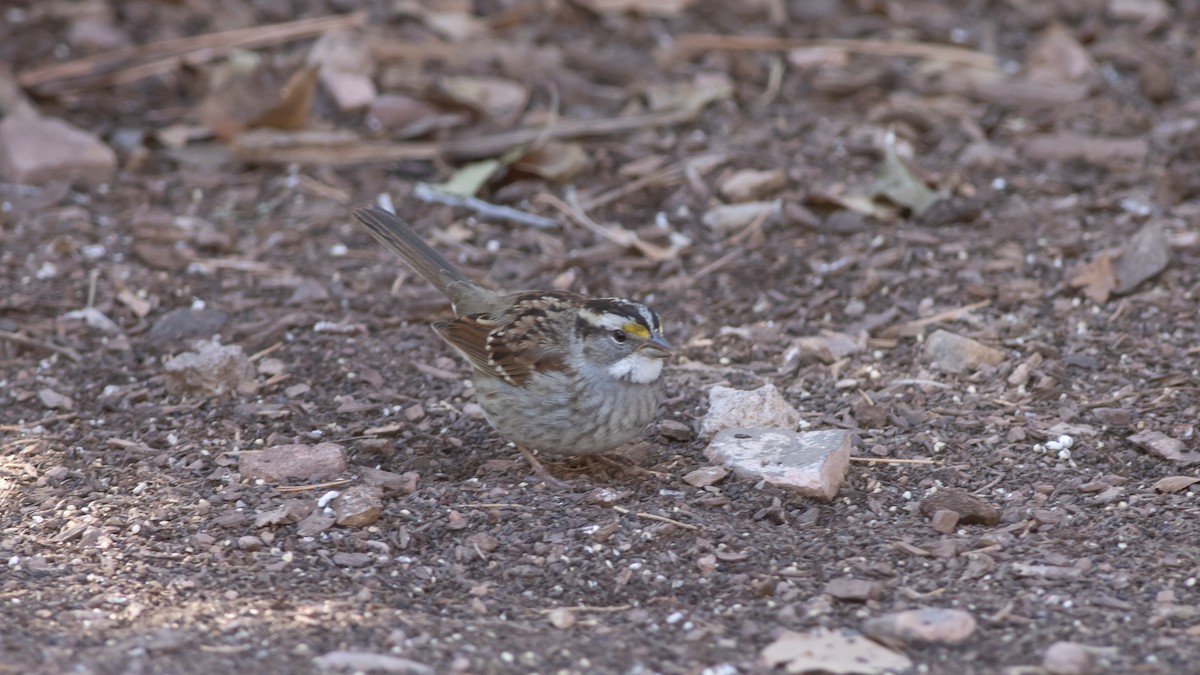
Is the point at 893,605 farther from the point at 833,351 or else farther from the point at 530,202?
the point at 530,202

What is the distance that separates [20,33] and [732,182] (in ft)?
14.2

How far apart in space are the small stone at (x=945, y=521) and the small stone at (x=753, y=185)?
2787 mm

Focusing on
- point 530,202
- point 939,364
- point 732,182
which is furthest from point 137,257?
point 939,364

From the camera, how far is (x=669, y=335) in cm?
603

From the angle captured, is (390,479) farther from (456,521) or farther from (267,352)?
(267,352)

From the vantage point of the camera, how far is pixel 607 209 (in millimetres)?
6992

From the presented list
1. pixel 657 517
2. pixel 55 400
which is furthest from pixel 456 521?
pixel 55 400

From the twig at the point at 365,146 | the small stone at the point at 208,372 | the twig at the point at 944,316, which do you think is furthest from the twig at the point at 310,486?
the twig at the point at 365,146

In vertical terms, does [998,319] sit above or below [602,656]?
above

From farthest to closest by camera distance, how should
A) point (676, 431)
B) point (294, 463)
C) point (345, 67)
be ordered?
point (345, 67), point (676, 431), point (294, 463)

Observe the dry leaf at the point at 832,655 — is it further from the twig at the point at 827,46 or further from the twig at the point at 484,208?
the twig at the point at 827,46

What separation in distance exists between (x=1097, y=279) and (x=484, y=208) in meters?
2.91

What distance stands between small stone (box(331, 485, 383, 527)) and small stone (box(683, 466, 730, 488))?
3.53 feet

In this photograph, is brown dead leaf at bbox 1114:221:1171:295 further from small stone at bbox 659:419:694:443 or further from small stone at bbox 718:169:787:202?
small stone at bbox 659:419:694:443
